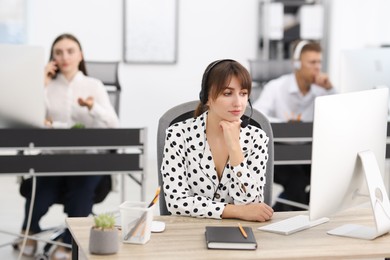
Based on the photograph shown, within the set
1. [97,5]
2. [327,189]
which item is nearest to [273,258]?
[327,189]

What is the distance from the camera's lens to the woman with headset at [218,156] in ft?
7.54

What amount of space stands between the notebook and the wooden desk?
0.06 feet

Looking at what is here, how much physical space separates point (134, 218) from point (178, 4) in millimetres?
5389

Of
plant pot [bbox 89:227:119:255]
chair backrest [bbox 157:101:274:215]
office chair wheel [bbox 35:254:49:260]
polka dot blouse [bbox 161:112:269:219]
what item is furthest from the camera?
office chair wheel [bbox 35:254:49:260]

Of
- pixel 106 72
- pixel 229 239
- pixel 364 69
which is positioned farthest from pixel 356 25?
pixel 229 239

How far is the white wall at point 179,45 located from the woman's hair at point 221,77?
477cm

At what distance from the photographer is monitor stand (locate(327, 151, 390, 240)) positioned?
2.10 metres

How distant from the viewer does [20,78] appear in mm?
3363

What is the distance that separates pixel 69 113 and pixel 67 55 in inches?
13.0

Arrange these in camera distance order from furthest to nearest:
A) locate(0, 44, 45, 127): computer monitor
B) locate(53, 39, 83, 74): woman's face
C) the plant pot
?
locate(53, 39, 83, 74): woman's face, locate(0, 44, 45, 127): computer monitor, the plant pot

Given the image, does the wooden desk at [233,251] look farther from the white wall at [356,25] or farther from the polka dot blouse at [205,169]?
the white wall at [356,25]

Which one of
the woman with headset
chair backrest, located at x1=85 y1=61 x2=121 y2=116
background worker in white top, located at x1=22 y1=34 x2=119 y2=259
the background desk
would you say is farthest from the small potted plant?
chair backrest, located at x1=85 y1=61 x2=121 y2=116

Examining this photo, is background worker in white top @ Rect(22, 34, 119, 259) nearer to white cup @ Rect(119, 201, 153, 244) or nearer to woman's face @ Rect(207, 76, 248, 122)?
woman's face @ Rect(207, 76, 248, 122)

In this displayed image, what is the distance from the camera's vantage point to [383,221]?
213 cm
